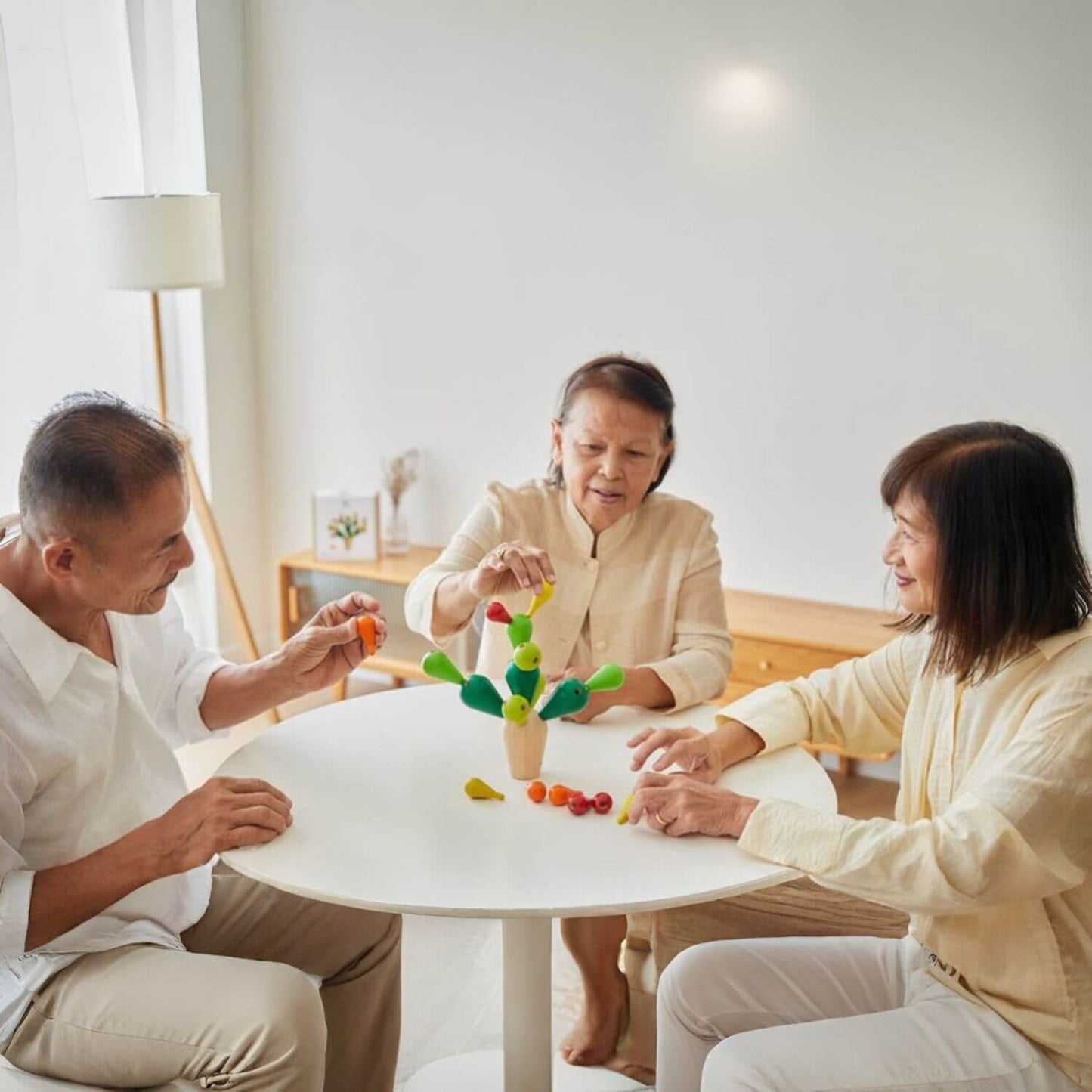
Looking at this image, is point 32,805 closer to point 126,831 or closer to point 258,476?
point 126,831

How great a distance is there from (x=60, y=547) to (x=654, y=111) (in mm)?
2430

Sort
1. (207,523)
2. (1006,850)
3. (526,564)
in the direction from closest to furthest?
(1006,850) → (526,564) → (207,523)

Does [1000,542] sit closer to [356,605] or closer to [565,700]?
[565,700]

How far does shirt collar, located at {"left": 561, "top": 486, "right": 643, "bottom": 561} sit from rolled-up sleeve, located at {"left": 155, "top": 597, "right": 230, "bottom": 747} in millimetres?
674

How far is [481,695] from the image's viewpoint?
190cm

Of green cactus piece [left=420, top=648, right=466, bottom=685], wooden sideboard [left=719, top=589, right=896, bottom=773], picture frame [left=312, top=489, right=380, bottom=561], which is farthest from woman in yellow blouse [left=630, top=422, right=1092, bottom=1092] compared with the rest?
picture frame [left=312, top=489, right=380, bottom=561]

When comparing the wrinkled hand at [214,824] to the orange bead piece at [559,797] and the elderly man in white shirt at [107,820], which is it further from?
the orange bead piece at [559,797]

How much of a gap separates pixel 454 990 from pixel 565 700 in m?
0.99

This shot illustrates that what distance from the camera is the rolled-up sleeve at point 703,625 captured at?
2.19m

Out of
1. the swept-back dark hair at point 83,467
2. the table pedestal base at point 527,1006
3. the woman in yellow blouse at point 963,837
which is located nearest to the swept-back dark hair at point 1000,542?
the woman in yellow blouse at point 963,837

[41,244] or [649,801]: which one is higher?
[41,244]

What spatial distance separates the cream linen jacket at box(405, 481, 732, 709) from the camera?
7.65 ft

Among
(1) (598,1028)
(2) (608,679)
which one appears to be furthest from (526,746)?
(1) (598,1028)

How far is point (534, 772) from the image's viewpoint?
6.15 feet
